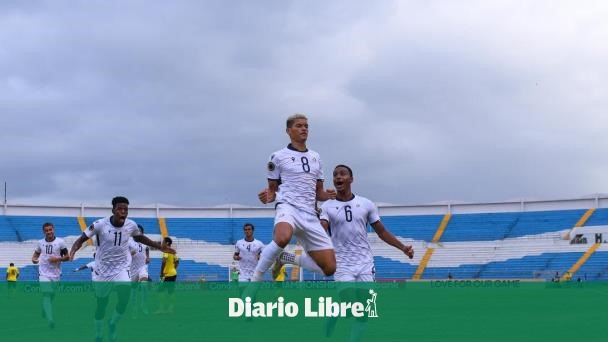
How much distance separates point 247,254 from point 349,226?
36.5 ft

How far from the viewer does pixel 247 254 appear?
21.8m

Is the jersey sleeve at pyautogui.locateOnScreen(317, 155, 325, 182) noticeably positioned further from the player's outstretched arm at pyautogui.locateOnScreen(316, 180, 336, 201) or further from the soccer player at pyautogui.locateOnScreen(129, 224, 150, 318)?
the soccer player at pyautogui.locateOnScreen(129, 224, 150, 318)

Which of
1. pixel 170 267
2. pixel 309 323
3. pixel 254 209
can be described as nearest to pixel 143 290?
pixel 170 267

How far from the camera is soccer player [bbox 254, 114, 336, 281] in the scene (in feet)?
32.0

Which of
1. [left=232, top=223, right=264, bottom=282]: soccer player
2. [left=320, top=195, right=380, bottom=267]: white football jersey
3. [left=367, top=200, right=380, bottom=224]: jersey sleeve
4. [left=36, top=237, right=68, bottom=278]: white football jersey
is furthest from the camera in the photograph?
[left=232, top=223, right=264, bottom=282]: soccer player

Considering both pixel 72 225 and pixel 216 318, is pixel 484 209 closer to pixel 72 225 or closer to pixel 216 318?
pixel 72 225

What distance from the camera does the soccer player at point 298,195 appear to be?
32.0ft

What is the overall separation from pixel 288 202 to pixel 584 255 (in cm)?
5822

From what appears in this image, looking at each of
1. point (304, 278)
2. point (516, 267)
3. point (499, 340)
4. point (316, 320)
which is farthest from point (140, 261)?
point (516, 267)

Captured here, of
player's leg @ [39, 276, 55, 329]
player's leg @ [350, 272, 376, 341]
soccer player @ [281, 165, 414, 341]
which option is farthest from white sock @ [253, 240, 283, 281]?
player's leg @ [39, 276, 55, 329]

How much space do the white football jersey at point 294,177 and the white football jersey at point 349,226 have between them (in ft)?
3.43

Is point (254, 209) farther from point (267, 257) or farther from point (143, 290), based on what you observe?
point (267, 257)

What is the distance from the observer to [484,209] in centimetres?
7381

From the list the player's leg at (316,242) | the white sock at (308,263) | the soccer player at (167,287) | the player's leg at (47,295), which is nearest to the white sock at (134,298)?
the soccer player at (167,287)
